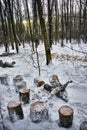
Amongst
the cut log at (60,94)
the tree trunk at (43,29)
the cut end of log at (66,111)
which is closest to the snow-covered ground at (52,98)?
the cut log at (60,94)

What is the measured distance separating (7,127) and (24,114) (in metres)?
0.68

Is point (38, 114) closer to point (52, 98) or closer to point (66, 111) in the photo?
point (66, 111)

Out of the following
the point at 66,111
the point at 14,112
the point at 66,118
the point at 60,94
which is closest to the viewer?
the point at 66,118

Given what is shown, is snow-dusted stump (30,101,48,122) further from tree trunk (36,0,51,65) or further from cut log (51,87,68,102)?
tree trunk (36,0,51,65)

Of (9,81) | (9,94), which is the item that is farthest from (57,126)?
(9,81)

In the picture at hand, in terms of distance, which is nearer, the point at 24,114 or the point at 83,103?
the point at 24,114

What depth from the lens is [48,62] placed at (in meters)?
9.92

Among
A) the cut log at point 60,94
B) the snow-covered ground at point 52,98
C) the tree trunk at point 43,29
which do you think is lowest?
the snow-covered ground at point 52,98

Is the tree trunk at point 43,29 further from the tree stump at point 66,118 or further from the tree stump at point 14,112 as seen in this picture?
the tree stump at point 66,118

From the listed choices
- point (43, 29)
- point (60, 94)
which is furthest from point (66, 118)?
point (43, 29)

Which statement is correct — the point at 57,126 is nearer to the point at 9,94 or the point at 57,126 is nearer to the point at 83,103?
the point at 83,103

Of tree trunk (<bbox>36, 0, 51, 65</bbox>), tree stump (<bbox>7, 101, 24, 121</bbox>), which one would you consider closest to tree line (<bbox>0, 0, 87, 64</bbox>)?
tree trunk (<bbox>36, 0, 51, 65</bbox>)

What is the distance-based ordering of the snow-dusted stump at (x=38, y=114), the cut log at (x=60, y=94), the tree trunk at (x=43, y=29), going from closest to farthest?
the snow-dusted stump at (x=38, y=114)
the cut log at (x=60, y=94)
the tree trunk at (x=43, y=29)

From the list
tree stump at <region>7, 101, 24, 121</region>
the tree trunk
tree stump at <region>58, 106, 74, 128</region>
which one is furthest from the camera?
the tree trunk
